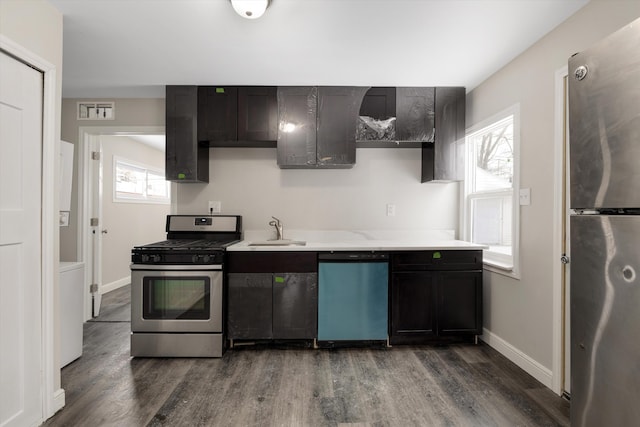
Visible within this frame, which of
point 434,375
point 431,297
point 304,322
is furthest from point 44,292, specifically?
point 431,297

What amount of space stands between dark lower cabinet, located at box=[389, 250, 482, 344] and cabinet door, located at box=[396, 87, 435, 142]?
1171mm

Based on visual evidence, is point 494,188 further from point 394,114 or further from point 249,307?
point 249,307

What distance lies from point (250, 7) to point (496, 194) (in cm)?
250

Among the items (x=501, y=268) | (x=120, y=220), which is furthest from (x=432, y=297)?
(x=120, y=220)

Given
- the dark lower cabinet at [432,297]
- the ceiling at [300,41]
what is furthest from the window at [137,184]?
the dark lower cabinet at [432,297]

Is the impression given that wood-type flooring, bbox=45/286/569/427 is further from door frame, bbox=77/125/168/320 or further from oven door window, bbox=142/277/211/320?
door frame, bbox=77/125/168/320

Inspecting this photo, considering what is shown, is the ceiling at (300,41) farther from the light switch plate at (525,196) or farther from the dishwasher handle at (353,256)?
the dishwasher handle at (353,256)

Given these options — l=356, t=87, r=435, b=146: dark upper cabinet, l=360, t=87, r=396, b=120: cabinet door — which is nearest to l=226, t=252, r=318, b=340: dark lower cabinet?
l=356, t=87, r=435, b=146: dark upper cabinet

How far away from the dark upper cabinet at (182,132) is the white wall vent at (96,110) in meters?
0.91

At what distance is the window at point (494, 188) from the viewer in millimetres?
2406

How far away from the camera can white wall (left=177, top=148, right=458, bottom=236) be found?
318cm

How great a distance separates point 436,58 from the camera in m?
2.36

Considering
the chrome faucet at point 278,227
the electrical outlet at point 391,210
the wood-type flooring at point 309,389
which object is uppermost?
the electrical outlet at point 391,210

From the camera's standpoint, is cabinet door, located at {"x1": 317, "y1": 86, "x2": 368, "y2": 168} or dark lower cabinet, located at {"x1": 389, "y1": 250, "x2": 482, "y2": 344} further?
cabinet door, located at {"x1": 317, "y1": 86, "x2": 368, "y2": 168}
